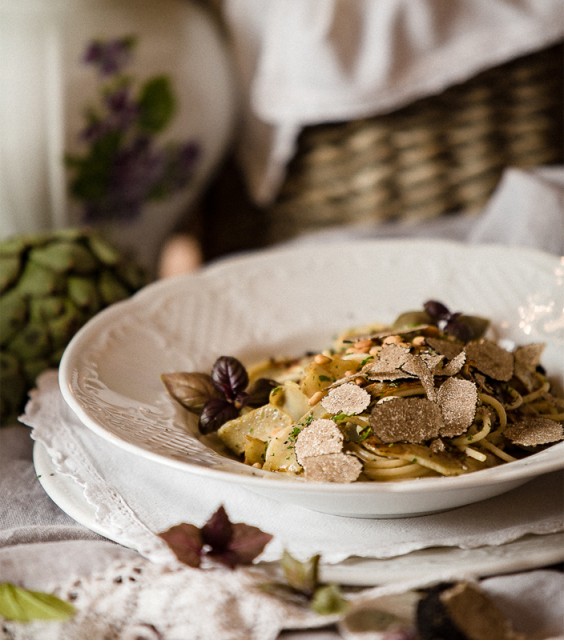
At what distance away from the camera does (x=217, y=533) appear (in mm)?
875

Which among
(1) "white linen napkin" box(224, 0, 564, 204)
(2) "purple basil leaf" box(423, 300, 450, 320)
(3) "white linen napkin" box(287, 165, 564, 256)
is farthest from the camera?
(1) "white linen napkin" box(224, 0, 564, 204)

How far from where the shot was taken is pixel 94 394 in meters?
1.07

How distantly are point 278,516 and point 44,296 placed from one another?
0.65m

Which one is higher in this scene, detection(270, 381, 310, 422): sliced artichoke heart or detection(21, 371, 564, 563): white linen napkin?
detection(270, 381, 310, 422): sliced artichoke heart

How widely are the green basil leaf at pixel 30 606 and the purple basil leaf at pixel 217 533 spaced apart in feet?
0.49

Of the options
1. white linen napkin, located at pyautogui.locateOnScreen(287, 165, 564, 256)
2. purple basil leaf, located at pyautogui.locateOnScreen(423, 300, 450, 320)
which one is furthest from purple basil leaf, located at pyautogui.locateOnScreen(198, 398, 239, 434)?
white linen napkin, located at pyautogui.locateOnScreen(287, 165, 564, 256)

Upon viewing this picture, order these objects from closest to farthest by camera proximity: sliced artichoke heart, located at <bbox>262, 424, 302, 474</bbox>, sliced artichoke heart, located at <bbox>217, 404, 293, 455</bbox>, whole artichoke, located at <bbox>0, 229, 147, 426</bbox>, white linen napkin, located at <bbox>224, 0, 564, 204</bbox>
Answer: sliced artichoke heart, located at <bbox>262, 424, 302, 474</bbox>, sliced artichoke heart, located at <bbox>217, 404, 293, 455</bbox>, whole artichoke, located at <bbox>0, 229, 147, 426</bbox>, white linen napkin, located at <bbox>224, 0, 564, 204</bbox>

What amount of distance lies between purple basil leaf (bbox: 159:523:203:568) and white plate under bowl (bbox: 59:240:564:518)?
0.23 feet

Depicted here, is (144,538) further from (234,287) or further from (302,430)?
(234,287)

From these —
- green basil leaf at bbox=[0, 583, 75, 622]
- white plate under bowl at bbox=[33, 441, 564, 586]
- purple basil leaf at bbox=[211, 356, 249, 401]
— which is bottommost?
white plate under bowl at bbox=[33, 441, 564, 586]

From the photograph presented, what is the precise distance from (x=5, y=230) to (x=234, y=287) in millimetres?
653

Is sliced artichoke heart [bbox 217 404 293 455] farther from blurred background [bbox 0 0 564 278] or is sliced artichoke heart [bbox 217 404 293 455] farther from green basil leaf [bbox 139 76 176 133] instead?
green basil leaf [bbox 139 76 176 133]

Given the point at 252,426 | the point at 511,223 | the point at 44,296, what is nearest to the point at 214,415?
the point at 252,426

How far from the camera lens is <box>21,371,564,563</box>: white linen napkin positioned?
0.90 meters
